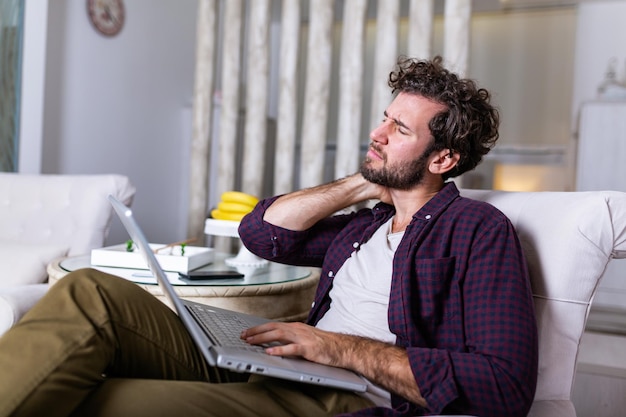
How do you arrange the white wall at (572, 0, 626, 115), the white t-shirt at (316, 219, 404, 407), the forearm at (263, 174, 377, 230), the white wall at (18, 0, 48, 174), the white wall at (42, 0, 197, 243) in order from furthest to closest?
1. the white wall at (572, 0, 626, 115)
2. the white wall at (42, 0, 197, 243)
3. the white wall at (18, 0, 48, 174)
4. the forearm at (263, 174, 377, 230)
5. the white t-shirt at (316, 219, 404, 407)

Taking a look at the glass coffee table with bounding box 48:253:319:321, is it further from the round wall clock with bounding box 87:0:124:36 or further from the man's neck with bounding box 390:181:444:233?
the round wall clock with bounding box 87:0:124:36

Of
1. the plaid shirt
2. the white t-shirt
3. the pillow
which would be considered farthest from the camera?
the pillow

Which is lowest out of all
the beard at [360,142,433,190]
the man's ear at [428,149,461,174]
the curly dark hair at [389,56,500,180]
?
the beard at [360,142,433,190]

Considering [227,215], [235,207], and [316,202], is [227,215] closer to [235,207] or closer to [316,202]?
[235,207]

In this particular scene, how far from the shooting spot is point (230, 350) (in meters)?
1.14

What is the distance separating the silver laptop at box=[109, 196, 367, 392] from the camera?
A: 1091 millimetres

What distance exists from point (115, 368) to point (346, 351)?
45cm

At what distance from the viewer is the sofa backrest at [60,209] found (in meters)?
2.70

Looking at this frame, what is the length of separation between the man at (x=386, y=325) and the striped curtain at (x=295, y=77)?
179 cm

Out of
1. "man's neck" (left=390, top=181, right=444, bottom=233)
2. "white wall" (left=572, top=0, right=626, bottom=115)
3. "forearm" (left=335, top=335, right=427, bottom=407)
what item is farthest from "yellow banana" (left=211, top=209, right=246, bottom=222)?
"white wall" (left=572, top=0, right=626, bottom=115)

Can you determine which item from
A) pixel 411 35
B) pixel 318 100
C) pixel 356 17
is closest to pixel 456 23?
pixel 411 35

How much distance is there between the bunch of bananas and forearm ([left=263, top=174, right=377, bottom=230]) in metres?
0.64

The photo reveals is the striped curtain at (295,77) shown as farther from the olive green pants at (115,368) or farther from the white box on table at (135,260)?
the olive green pants at (115,368)

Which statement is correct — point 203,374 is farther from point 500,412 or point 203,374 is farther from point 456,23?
point 456,23
